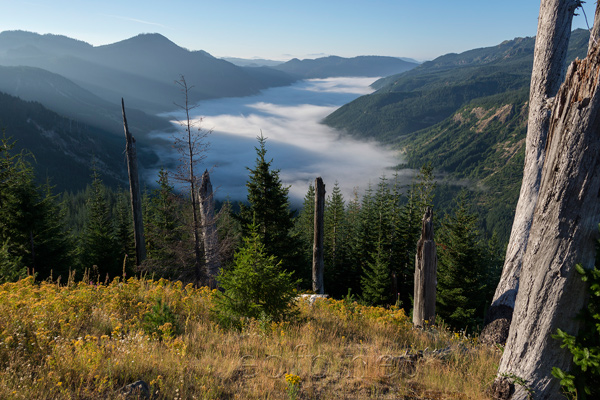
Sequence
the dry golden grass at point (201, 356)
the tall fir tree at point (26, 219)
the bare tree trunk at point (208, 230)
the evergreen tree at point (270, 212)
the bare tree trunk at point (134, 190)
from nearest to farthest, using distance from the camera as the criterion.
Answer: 1. the dry golden grass at point (201, 356)
2. the bare tree trunk at point (134, 190)
3. the bare tree trunk at point (208, 230)
4. the tall fir tree at point (26, 219)
5. the evergreen tree at point (270, 212)

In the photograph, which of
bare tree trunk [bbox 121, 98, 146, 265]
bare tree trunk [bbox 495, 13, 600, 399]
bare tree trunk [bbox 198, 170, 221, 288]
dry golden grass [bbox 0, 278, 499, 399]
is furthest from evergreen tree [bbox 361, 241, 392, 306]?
bare tree trunk [bbox 495, 13, 600, 399]

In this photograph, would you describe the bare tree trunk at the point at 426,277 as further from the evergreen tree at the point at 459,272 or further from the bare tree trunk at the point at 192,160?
the evergreen tree at the point at 459,272

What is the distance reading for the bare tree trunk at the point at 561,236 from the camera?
10.9ft

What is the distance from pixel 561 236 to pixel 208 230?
1290cm

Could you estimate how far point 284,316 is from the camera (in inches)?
259

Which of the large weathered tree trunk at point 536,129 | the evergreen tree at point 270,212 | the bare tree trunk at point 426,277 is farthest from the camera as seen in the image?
the evergreen tree at point 270,212

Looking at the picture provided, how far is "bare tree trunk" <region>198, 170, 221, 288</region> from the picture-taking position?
14.4 metres

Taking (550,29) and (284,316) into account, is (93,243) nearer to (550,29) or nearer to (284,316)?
(284,316)

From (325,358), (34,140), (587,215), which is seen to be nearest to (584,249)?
(587,215)

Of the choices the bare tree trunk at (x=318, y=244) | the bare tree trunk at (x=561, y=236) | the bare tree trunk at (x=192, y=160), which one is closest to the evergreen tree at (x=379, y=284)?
the bare tree trunk at (x=318, y=244)

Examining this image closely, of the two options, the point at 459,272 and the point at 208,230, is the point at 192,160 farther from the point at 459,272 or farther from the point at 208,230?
the point at 459,272

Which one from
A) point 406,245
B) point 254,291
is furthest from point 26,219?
point 406,245

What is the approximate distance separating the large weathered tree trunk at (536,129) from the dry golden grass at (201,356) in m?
0.93

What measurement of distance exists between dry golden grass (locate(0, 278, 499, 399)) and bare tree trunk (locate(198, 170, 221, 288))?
756 centimetres
